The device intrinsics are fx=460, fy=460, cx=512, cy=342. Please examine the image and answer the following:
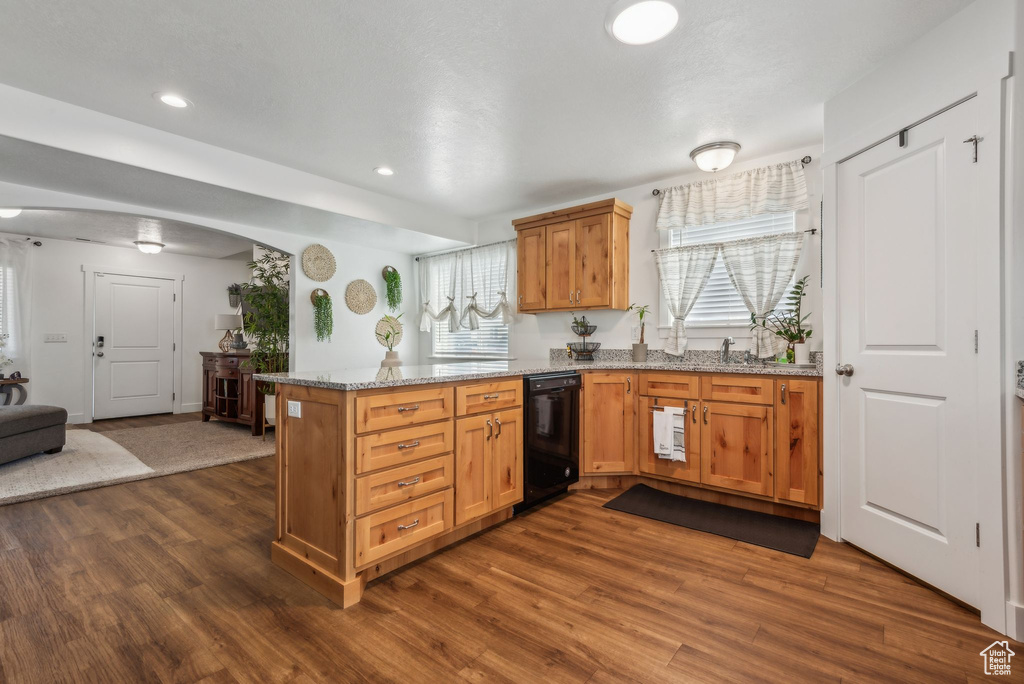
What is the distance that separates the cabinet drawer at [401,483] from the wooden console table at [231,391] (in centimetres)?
385

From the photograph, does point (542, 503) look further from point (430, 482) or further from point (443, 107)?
point (443, 107)

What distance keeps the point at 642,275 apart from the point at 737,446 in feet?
5.47

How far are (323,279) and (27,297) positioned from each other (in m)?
4.11

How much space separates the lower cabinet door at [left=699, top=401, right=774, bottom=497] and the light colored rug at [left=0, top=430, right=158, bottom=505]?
4.41 meters

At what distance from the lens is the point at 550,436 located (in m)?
3.21

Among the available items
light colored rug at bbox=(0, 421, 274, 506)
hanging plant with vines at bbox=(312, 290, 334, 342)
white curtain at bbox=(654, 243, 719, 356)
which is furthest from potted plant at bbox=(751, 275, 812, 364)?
light colored rug at bbox=(0, 421, 274, 506)

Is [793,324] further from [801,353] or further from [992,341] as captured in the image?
[992,341]

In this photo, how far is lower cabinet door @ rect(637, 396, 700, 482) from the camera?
3.26m

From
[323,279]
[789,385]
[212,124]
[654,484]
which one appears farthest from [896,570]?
[323,279]

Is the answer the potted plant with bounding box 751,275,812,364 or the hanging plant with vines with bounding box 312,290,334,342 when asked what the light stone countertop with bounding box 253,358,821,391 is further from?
the hanging plant with vines with bounding box 312,290,334,342

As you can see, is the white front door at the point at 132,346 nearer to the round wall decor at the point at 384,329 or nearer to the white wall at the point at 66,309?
the white wall at the point at 66,309

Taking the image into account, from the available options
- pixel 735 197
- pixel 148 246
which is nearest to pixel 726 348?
pixel 735 197

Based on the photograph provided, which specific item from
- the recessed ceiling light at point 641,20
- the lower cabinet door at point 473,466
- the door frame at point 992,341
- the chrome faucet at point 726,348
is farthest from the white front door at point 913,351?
the lower cabinet door at point 473,466

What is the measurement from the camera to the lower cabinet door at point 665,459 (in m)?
3.26
